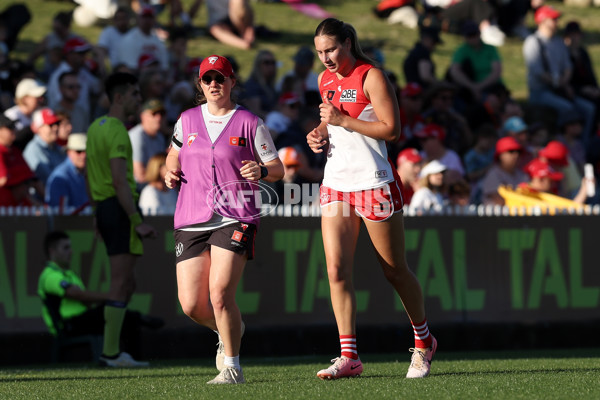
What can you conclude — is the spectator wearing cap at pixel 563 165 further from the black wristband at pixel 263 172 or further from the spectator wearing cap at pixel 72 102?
the black wristband at pixel 263 172

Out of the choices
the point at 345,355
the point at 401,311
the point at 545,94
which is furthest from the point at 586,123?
the point at 345,355

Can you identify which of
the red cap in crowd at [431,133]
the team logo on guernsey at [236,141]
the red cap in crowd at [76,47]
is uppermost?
the red cap in crowd at [76,47]

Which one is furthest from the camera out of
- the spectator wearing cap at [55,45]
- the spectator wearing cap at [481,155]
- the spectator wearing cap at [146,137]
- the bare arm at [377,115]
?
the spectator wearing cap at [55,45]

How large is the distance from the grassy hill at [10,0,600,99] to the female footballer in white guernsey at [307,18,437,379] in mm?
12562

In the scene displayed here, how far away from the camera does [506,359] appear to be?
9.82 m

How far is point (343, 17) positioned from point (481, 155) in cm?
1239

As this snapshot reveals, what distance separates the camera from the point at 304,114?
46.4 feet

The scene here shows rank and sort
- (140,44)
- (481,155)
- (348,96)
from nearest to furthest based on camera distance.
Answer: (348,96), (481,155), (140,44)

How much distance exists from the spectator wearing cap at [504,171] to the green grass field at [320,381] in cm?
326

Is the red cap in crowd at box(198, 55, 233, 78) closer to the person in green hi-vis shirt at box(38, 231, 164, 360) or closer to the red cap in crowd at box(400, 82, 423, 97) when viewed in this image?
the person in green hi-vis shirt at box(38, 231, 164, 360)

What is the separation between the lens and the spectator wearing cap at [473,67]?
17000 millimetres

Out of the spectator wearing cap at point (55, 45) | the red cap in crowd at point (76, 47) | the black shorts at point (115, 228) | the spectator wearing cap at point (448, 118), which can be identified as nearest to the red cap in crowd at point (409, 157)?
the spectator wearing cap at point (448, 118)

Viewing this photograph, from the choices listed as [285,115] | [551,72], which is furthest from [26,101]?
[551,72]

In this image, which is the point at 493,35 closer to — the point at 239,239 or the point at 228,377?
the point at 239,239
